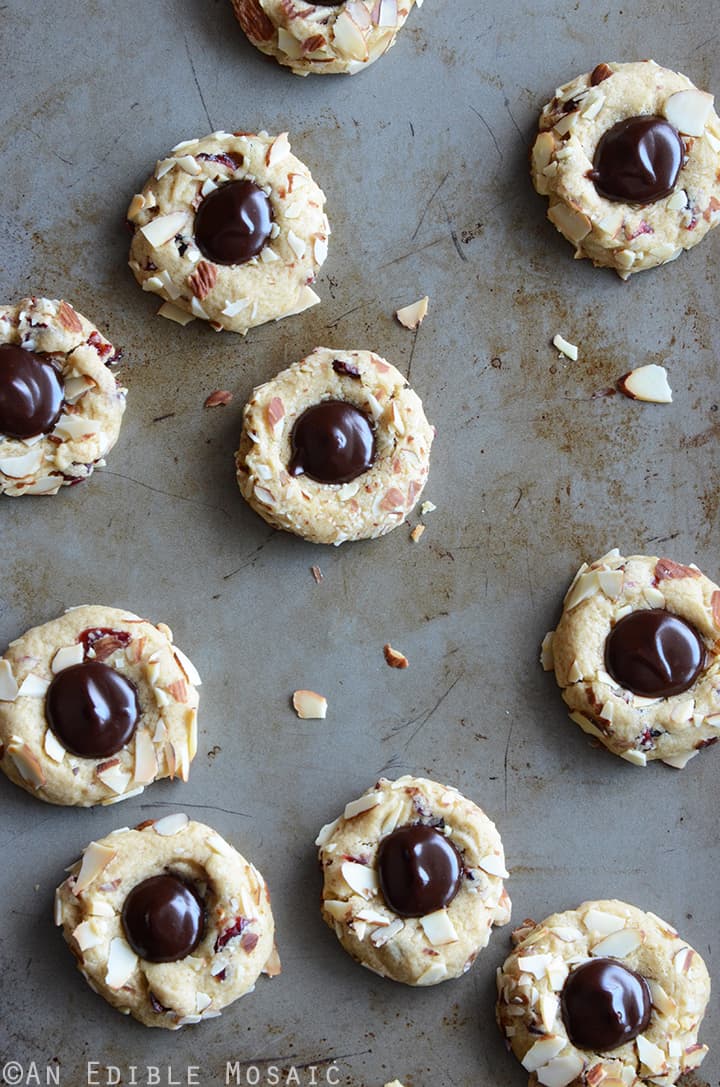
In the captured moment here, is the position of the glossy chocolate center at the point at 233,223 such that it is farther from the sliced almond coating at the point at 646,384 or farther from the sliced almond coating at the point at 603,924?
the sliced almond coating at the point at 603,924

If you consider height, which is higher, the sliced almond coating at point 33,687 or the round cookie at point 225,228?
the round cookie at point 225,228

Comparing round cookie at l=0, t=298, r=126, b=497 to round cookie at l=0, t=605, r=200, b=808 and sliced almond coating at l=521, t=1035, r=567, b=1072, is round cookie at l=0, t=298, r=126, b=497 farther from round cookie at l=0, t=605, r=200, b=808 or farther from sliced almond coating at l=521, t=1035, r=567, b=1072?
sliced almond coating at l=521, t=1035, r=567, b=1072

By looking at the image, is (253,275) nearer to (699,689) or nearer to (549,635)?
(549,635)

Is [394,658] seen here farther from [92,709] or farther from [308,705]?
[92,709]

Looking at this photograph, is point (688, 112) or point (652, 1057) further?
point (688, 112)

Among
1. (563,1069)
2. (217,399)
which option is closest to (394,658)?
(217,399)

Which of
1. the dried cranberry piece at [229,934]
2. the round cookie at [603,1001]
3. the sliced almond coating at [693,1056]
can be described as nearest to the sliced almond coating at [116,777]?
the dried cranberry piece at [229,934]

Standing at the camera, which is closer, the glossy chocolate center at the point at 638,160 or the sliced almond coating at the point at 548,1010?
the sliced almond coating at the point at 548,1010
